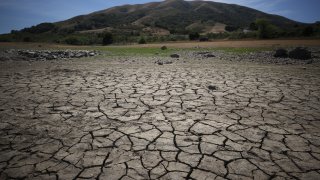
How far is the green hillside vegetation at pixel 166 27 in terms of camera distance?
31.1 metres

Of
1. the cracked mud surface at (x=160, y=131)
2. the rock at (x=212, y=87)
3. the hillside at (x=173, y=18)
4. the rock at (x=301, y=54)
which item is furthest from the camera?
the hillside at (x=173, y=18)

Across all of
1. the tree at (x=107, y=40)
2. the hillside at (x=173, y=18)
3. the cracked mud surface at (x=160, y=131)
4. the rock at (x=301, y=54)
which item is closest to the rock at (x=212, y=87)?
the cracked mud surface at (x=160, y=131)

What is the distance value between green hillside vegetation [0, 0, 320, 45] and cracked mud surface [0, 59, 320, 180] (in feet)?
86.3

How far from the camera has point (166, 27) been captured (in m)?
64.1

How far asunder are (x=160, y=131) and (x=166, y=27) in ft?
208

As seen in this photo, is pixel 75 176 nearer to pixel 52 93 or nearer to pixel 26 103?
pixel 26 103

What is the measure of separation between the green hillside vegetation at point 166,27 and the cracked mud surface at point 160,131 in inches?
1035

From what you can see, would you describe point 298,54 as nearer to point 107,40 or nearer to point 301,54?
point 301,54

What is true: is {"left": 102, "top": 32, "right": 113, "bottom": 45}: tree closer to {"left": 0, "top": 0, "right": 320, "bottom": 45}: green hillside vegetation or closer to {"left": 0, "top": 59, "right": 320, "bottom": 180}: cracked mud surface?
{"left": 0, "top": 0, "right": 320, "bottom": 45}: green hillside vegetation

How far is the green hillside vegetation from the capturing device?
31078mm

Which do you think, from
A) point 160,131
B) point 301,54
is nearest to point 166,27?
point 301,54

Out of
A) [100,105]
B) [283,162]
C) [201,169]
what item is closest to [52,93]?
[100,105]

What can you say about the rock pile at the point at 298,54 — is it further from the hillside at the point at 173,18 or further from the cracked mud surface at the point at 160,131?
the hillside at the point at 173,18

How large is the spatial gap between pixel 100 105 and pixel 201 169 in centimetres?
256
